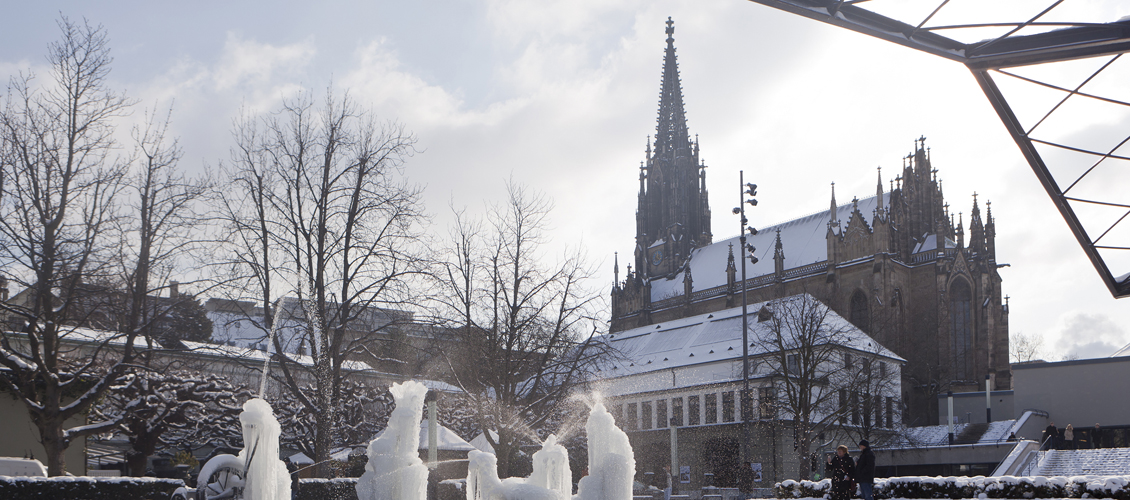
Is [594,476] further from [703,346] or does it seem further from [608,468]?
[703,346]

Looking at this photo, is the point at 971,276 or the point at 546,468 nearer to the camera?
the point at 546,468

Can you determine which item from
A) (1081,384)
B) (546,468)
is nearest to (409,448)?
(546,468)

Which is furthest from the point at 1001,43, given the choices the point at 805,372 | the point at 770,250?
the point at 770,250

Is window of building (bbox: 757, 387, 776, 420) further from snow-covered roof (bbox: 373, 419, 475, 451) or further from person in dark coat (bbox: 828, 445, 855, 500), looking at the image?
person in dark coat (bbox: 828, 445, 855, 500)

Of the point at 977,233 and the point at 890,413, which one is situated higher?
the point at 977,233

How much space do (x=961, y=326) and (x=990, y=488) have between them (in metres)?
43.7

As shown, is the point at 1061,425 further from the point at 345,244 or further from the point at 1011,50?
the point at 1011,50

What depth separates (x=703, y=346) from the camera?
179 ft

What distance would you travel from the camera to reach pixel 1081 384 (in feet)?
120

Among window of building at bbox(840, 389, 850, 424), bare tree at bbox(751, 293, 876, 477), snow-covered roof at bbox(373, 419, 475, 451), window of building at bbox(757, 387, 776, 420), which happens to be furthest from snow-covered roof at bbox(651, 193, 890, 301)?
snow-covered roof at bbox(373, 419, 475, 451)

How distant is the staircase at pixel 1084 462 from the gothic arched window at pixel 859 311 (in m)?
32.9

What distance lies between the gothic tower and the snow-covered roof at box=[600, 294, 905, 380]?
23.6 metres

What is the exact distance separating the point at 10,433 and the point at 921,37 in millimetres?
26631

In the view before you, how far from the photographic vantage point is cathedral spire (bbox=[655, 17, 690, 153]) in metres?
87.0
